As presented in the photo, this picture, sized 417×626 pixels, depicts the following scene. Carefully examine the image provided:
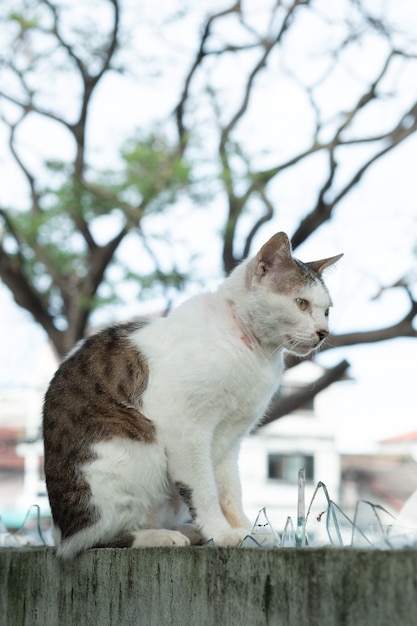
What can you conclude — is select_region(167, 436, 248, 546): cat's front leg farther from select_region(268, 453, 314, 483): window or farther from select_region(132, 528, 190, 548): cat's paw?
select_region(268, 453, 314, 483): window

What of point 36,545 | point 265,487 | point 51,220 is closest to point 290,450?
point 265,487

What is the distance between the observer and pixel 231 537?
252cm

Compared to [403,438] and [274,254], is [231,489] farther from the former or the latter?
[403,438]

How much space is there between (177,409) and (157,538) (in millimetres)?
395

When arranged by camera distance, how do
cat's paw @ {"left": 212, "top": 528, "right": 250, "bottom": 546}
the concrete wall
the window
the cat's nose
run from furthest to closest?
the window → the cat's nose → cat's paw @ {"left": 212, "top": 528, "right": 250, "bottom": 546} → the concrete wall

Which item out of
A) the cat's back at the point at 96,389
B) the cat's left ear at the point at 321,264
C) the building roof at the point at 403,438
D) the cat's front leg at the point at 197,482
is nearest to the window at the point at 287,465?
the building roof at the point at 403,438

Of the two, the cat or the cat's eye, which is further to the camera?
the cat's eye

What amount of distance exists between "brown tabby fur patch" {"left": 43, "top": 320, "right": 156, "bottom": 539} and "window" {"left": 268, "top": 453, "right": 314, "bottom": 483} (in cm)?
2035

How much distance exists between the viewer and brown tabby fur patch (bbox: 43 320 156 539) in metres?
2.68

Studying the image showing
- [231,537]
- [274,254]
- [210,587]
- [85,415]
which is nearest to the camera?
[210,587]

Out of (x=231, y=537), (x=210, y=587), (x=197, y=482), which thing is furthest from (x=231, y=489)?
(x=210, y=587)

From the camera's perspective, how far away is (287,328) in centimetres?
281

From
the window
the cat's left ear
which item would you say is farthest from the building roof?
the cat's left ear

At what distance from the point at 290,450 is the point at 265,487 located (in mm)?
1688
